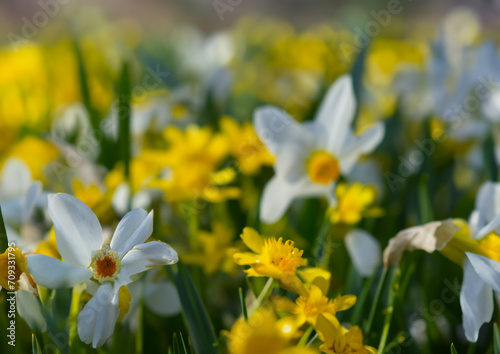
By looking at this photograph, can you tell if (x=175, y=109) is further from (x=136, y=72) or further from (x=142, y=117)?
(x=136, y=72)

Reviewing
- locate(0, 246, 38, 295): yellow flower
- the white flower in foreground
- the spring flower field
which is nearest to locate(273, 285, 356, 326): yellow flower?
the spring flower field

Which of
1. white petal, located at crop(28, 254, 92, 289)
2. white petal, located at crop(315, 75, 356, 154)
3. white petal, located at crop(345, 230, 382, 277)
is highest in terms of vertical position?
white petal, located at crop(315, 75, 356, 154)

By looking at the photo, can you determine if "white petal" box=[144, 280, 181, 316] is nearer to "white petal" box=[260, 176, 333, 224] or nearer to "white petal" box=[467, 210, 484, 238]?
"white petal" box=[260, 176, 333, 224]

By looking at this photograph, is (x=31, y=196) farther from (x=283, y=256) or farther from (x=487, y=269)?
(x=487, y=269)

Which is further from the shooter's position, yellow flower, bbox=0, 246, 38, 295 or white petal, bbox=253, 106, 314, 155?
white petal, bbox=253, 106, 314, 155

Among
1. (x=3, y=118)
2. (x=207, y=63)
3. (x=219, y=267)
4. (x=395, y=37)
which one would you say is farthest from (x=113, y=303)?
(x=395, y=37)

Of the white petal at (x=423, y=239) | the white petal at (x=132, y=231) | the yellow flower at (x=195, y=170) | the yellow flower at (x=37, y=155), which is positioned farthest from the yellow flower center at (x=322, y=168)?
the yellow flower at (x=37, y=155)

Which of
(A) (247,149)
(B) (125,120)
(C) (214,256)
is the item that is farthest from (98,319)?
(A) (247,149)

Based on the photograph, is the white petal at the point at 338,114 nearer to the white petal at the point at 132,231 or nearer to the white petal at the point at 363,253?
the white petal at the point at 363,253
